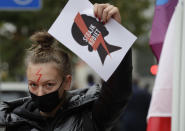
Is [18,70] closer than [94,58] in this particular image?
No

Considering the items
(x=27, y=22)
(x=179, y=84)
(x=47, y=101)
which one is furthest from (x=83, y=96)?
(x=27, y=22)

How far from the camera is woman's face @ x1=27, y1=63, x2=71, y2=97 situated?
2.91 m

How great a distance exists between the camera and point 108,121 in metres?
2.92

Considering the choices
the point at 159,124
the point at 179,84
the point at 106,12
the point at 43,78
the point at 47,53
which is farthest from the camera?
the point at 47,53

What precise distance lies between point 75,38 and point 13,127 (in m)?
0.65

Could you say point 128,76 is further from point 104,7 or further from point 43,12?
point 43,12

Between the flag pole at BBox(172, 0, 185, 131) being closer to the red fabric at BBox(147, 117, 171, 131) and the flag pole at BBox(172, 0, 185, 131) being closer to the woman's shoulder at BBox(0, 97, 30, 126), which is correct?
the red fabric at BBox(147, 117, 171, 131)

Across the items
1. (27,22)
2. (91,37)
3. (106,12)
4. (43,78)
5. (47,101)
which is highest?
(106,12)

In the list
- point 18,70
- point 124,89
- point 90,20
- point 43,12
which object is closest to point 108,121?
point 124,89

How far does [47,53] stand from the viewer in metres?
3.01

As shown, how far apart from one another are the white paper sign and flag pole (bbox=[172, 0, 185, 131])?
0.32 m

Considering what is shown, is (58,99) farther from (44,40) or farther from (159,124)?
(159,124)

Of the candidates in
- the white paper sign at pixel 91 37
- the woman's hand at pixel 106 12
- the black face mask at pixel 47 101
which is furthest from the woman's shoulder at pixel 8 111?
the woman's hand at pixel 106 12

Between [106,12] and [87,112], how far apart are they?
0.63 meters
